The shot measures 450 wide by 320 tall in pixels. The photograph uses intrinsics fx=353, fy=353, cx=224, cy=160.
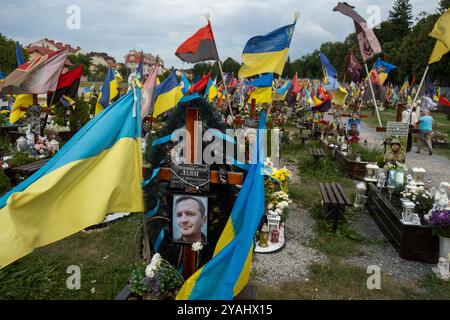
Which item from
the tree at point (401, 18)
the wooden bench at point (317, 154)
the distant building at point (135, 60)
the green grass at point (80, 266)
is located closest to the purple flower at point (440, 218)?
the green grass at point (80, 266)

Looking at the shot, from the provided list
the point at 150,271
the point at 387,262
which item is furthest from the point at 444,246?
the point at 150,271

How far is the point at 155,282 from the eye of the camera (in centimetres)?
349

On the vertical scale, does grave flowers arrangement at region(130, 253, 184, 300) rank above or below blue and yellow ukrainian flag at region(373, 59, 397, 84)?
below

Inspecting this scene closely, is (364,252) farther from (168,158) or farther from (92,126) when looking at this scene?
(92,126)

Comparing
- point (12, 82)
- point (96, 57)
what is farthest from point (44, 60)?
point (96, 57)

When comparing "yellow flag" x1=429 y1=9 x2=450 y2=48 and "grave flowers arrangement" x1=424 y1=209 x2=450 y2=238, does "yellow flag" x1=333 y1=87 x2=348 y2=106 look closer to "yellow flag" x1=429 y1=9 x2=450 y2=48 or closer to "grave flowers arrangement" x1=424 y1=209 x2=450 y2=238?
"yellow flag" x1=429 y1=9 x2=450 y2=48

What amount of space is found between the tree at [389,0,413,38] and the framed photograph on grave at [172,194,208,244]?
7567 cm

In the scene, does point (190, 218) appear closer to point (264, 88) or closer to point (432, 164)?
point (264, 88)

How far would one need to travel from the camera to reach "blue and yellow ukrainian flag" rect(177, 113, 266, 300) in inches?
114

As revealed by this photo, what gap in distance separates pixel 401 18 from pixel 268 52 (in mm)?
75207

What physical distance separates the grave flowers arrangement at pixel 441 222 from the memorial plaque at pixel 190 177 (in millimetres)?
3812

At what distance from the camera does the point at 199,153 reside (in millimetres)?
3859

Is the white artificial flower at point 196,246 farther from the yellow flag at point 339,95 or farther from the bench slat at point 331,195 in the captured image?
the yellow flag at point 339,95

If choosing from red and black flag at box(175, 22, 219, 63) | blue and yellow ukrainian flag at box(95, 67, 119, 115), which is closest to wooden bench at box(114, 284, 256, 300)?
red and black flag at box(175, 22, 219, 63)
